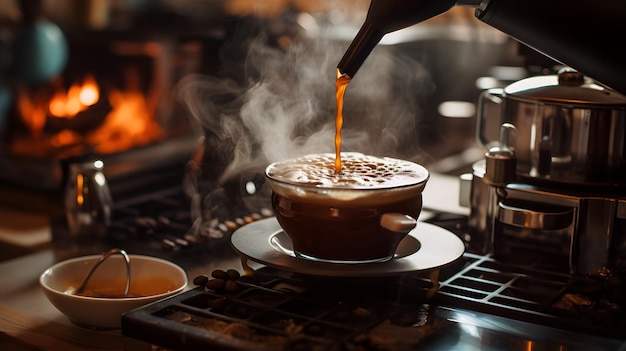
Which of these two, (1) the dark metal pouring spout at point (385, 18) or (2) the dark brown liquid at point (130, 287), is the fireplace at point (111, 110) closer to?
(2) the dark brown liquid at point (130, 287)

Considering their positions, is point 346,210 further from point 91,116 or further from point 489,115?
point 91,116

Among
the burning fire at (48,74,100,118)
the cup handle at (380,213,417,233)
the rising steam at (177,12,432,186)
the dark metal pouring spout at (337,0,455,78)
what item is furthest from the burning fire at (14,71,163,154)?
the cup handle at (380,213,417,233)

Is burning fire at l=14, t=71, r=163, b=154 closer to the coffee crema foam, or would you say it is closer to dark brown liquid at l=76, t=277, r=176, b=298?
dark brown liquid at l=76, t=277, r=176, b=298

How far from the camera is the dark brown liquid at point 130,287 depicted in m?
1.36

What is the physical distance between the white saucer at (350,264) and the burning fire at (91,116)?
121cm

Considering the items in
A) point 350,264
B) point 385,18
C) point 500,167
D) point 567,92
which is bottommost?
point 350,264

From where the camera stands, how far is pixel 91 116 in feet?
8.73

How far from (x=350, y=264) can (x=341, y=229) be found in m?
0.05

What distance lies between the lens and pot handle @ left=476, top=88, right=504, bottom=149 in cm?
152

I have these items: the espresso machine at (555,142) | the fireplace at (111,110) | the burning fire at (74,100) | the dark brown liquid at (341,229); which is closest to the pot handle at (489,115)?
the espresso machine at (555,142)

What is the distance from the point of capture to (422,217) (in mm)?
1694

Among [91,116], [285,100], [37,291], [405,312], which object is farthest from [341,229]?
[91,116]

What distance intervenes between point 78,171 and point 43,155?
2.15 feet

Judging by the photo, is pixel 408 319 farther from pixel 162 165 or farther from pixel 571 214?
pixel 162 165
